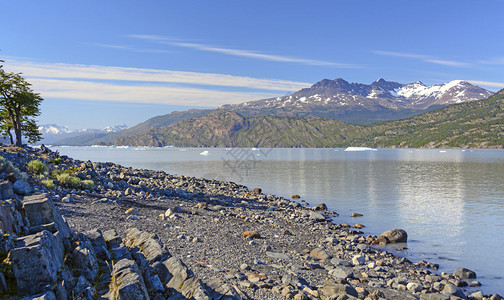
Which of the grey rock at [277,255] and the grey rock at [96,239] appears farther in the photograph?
the grey rock at [277,255]

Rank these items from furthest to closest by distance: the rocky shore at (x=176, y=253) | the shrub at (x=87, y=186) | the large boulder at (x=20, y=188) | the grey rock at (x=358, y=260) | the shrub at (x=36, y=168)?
the shrub at (x=36, y=168)
the shrub at (x=87, y=186)
the grey rock at (x=358, y=260)
the large boulder at (x=20, y=188)
the rocky shore at (x=176, y=253)

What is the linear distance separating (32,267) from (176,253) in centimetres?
874

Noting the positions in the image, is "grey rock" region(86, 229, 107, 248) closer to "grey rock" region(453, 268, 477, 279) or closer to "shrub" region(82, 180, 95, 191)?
"grey rock" region(453, 268, 477, 279)

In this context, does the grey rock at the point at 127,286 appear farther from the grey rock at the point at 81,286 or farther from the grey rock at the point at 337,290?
the grey rock at the point at 337,290

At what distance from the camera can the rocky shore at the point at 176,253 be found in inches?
322

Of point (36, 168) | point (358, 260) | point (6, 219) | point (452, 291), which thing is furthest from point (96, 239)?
point (36, 168)

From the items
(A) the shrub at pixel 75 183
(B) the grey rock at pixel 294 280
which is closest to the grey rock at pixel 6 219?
(B) the grey rock at pixel 294 280

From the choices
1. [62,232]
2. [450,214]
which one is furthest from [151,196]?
[450,214]

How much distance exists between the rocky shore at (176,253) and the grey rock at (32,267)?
0.02 metres

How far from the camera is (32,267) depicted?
24.7ft

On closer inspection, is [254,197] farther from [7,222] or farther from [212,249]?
[7,222]

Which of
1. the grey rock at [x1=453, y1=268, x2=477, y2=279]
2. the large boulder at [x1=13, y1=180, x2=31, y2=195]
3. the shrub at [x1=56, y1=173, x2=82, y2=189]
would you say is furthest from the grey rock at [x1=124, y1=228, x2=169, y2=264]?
the shrub at [x1=56, y1=173, x2=82, y2=189]

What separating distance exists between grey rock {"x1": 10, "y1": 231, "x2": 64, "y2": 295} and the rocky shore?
0.02m

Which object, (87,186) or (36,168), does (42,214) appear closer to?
(87,186)
